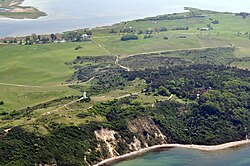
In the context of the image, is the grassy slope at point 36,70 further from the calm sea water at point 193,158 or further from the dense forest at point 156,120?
the calm sea water at point 193,158

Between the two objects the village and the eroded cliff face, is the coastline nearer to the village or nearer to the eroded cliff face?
the eroded cliff face

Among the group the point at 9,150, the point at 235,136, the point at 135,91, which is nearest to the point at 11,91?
the point at 135,91

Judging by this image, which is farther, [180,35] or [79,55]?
[180,35]

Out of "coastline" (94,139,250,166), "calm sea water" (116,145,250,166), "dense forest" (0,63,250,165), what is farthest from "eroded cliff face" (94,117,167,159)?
"calm sea water" (116,145,250,166)

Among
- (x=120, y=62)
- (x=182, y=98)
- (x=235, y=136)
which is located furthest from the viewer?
(x=120, y=62)

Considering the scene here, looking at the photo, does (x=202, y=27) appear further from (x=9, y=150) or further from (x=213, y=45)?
(x=9, y=150)

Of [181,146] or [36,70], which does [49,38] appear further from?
[181,146]
